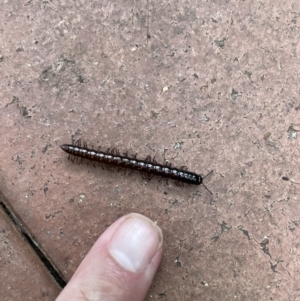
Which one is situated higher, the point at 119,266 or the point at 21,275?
the point at 119,266

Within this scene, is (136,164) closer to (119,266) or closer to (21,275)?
(119,266)

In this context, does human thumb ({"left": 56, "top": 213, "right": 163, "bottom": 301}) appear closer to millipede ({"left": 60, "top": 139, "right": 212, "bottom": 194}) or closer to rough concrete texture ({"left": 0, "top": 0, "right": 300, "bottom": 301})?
rough concrete texture ({"left": 0, "top": 0, "right": 300, "bottom": 301})

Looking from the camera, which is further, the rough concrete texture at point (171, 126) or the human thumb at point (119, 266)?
the rough concrete texture at point (171, 126)

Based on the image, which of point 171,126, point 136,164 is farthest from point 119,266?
point 171,126

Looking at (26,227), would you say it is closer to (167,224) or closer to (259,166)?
(167,224)

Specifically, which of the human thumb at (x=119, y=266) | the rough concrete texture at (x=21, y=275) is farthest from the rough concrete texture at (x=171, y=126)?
the human thumb at (x=119, y=266)

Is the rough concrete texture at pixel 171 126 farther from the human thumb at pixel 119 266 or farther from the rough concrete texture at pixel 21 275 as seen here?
A: the human thumb at pixel 119 266
